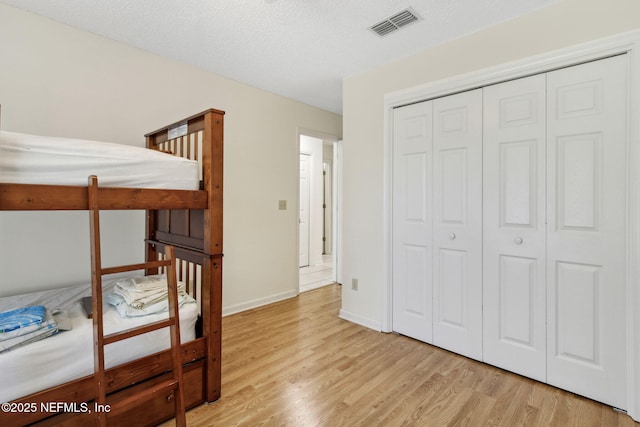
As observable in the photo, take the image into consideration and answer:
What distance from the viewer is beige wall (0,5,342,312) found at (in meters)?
2.07

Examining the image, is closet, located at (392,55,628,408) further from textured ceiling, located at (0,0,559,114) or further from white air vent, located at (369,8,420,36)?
white air vent, located at (369,8,420,36)

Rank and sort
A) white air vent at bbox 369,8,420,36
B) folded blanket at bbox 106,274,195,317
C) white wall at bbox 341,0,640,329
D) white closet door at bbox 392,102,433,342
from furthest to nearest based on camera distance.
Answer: white closet door at bbox 392,102,433,342
white air vent at bbox 369,8,420,36
white wall at bbox 341,0,640,329
folded blanket at bbox 106,274,195,317

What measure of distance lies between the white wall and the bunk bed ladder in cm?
181

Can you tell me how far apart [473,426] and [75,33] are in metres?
3.65

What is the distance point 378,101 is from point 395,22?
733 millimetres

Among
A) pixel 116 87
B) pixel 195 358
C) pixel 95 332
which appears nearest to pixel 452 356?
pixel 195 358

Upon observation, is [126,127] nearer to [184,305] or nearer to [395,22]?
[184,305]

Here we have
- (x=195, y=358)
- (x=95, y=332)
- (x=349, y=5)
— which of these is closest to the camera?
(x=95, y=332)

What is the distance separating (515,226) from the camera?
6.84 ft

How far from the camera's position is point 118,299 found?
1693mm

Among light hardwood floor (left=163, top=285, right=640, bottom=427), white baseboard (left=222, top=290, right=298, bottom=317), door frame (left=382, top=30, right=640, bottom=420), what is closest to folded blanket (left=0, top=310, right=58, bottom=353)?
light hardwood floor (left=163, top=285, right=640, bottom=427)

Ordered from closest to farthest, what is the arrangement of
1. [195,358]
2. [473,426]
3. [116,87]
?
[473,426] < [195,358] < [116,87]

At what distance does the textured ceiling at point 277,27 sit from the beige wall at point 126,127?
0.17m

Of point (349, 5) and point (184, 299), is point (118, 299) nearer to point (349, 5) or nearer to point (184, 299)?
point (184, 299)
